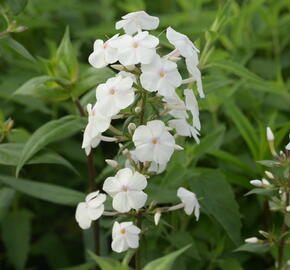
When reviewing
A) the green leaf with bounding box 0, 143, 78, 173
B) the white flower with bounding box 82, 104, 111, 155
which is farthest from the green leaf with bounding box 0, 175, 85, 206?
the white flower with bounding box 82, 104, 111, 155

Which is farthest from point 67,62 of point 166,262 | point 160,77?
point 166,262

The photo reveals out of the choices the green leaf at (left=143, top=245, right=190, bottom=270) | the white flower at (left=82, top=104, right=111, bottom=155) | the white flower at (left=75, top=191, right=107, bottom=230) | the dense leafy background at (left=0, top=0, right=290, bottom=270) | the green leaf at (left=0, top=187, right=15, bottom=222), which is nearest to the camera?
the green leaf at (left=143, top=245, right=190, bottom=270)

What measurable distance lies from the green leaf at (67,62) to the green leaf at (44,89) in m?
0.05

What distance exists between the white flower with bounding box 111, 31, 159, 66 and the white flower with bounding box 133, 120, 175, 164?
15 centimetres

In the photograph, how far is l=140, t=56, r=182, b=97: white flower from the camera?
4.96 feet

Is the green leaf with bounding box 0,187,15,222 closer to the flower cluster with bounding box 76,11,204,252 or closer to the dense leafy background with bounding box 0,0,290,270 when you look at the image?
the dense leafy background with bounding box 0,0,290,270

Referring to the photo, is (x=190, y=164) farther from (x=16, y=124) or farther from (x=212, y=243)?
(x=16, y=124)

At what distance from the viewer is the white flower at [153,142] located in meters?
1.53

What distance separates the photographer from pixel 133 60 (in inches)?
60.1

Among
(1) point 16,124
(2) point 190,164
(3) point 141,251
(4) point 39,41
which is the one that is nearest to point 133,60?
(3) point 141,251

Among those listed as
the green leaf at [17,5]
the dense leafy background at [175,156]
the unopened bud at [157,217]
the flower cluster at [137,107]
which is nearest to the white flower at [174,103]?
the flower cluster at [137,107]

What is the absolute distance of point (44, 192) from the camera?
7.11 feet

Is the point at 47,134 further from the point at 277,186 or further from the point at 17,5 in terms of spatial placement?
the point at 277,186

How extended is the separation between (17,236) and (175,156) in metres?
0.73
